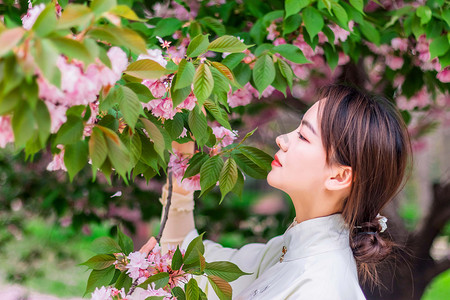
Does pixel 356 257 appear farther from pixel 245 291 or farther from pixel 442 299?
pixel 442 299

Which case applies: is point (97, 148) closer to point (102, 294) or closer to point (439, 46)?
point (102, 294)

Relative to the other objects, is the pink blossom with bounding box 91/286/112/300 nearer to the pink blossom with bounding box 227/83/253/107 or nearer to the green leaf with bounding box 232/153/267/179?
the green leaf with bounding box 232/153/267/179

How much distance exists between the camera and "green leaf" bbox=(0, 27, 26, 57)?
0.64 meters

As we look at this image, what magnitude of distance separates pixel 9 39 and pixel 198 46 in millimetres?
458

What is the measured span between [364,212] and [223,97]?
56 cm

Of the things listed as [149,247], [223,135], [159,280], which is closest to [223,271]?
[159,280]

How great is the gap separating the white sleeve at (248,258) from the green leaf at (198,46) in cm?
73

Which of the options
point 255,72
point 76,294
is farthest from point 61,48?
point 76,294

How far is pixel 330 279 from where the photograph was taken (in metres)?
1.23

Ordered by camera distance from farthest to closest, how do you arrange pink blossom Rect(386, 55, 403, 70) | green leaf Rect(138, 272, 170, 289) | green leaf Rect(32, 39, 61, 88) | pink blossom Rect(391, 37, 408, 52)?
pink blossom Rect(386, 55, 403, 70)
pink blossom Rect(391, 37, 408, 52)
green leaf Rect(138, 272, 170, 289)
green leaf Rect(32, 39, 61, 88)

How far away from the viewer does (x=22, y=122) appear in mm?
682

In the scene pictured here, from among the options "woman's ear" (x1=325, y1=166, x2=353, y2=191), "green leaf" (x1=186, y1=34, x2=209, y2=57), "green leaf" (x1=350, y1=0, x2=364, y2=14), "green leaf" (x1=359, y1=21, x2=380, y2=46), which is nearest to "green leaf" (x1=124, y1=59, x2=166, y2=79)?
"green leaf" (x1=186, y1=34, x2=209, y2=57)

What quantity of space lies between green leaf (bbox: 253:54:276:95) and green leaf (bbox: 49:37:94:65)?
75 cm

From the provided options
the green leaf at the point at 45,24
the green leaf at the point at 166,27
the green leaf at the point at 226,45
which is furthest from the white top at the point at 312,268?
the green leaf at the point at 45,24
